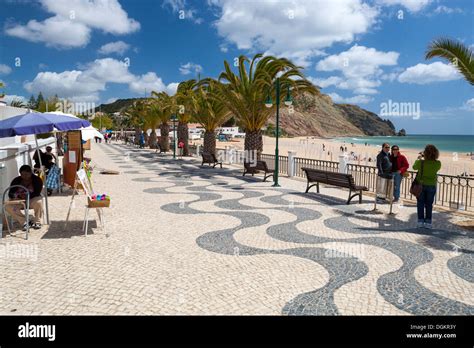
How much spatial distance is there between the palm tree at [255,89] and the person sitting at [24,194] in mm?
11704

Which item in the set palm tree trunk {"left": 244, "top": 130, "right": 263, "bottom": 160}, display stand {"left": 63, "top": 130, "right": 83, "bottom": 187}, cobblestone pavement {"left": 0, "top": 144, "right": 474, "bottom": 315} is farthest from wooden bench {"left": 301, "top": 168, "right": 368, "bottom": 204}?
display stand {"left": 63, "top": 130, "right": 83, "bottom": 187}

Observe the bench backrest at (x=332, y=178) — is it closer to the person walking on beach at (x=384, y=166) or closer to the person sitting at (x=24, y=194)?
the person walking on beach at (x=384, y=166)

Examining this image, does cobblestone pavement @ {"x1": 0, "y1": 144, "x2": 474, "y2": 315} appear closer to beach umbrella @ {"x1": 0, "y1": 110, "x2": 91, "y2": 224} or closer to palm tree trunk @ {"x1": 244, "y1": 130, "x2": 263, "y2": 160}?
beach umbrella @ {"x1": 0, "y1": 110, "x2": 91, "y2": 224}

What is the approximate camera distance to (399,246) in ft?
21.4

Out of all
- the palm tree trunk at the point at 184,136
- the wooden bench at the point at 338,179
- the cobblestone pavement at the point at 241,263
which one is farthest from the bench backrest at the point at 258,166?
the palm tree trunk at the point at 184,136

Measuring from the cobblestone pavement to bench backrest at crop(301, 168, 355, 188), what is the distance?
3.04ft

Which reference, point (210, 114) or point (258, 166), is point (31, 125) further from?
point (210, 114)

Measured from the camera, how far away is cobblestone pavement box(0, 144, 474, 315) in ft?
13.8

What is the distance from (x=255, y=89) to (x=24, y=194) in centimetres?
1265

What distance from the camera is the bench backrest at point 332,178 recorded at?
10.4 metres

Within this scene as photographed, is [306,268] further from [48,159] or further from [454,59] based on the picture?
[48,159]

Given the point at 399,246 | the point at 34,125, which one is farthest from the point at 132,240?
the point at 399,246

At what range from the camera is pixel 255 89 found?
1778cm
